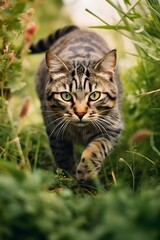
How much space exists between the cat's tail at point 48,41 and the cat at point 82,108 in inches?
37.0

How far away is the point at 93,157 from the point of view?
2.89 m

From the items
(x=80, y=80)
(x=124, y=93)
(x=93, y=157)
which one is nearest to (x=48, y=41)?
(x=124, y=93)

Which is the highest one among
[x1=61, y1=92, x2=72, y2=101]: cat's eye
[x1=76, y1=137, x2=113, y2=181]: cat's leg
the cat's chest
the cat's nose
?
[x1=61, y1=92, x2=72, y2=101]: cat's eye

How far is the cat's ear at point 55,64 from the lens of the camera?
3.08 m

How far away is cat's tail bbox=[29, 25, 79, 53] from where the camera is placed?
14.6 feet

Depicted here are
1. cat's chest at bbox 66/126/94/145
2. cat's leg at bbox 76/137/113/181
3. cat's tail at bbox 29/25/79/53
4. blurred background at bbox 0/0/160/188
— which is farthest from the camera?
cat's tail at bbox 29/25/79/53

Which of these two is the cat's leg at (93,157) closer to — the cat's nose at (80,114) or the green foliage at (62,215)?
the cat's nose at (80,114)

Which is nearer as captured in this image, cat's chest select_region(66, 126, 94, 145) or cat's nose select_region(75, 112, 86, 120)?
cat's nose select_region(75, 112, 86, 120)

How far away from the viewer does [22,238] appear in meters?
1.48

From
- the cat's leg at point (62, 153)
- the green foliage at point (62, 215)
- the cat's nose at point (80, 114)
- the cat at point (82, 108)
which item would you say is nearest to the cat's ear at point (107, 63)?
the cat at point (82, 108)

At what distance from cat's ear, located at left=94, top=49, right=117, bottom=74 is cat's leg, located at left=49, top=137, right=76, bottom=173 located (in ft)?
2.03

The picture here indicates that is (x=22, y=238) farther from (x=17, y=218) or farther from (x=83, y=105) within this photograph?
(x=83, y=105)

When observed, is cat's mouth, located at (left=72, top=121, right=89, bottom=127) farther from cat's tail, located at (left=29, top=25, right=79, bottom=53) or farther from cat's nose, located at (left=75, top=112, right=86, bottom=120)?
cat's tail, located at (left=29, top=25, right=79, bottom=53)

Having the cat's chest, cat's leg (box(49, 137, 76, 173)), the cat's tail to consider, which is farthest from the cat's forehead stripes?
the cat's tail
